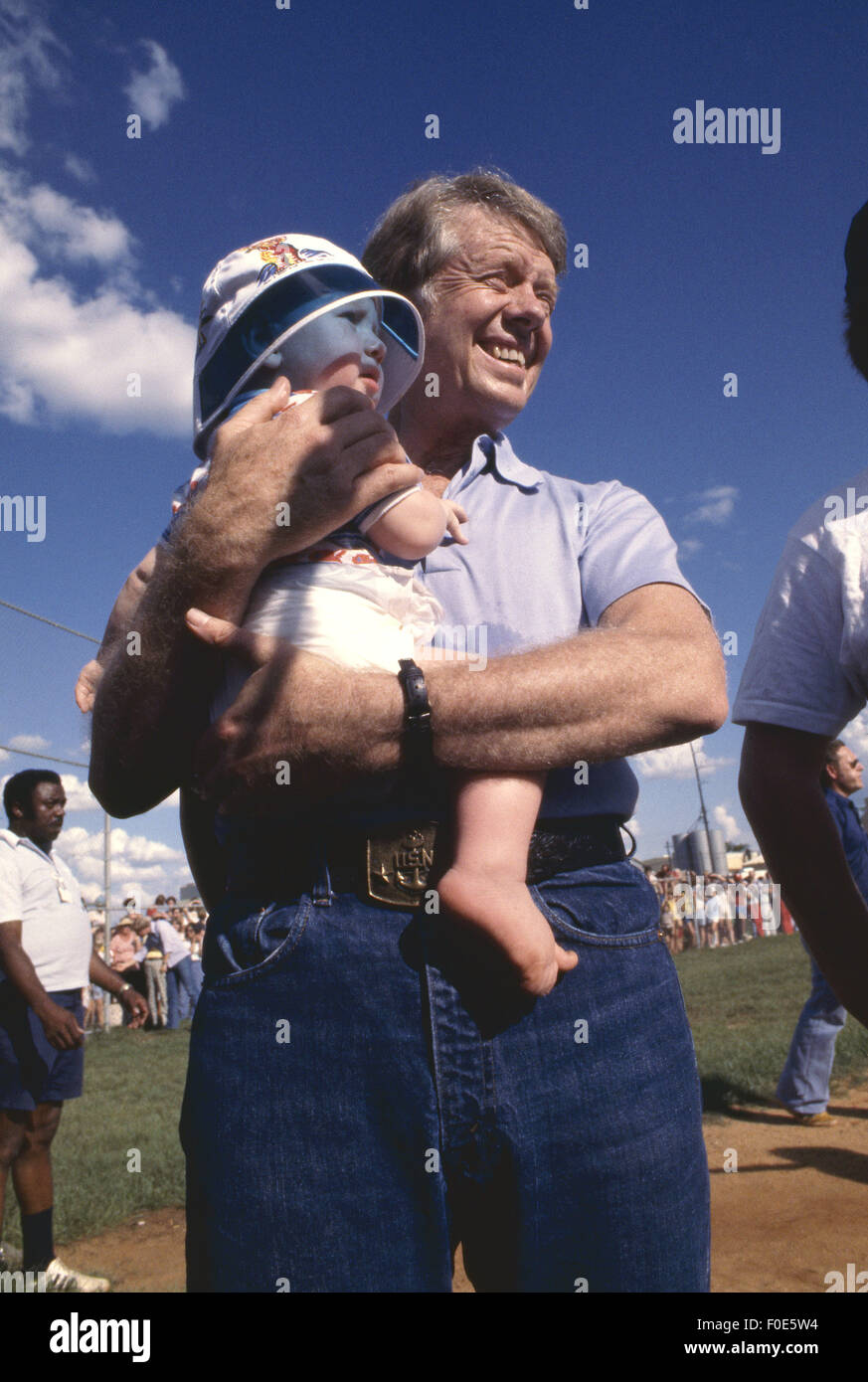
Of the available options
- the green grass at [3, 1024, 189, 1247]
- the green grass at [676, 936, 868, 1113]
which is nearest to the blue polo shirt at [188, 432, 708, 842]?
the green grass at [3, 1024, 189, 1247]

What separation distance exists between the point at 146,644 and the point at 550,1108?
85cm

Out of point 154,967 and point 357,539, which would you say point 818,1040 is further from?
point 154,967

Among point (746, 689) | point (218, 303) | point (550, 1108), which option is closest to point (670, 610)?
point (746, 689)

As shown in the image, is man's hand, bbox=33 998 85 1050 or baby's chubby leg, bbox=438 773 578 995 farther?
man's hand, bbox=33 998 85 1050

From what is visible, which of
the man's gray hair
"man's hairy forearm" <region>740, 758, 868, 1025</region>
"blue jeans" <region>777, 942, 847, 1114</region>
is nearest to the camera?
"man's hairy forearm" <region>740, 758, 868, 1025</region>

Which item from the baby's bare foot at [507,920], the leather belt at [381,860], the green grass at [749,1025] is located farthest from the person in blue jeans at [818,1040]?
the baby's bare foot at [507,920]

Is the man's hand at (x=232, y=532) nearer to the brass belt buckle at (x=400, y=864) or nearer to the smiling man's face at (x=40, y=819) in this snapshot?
the brass belt buckle at (x=400, y=864)

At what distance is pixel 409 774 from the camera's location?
1.31m

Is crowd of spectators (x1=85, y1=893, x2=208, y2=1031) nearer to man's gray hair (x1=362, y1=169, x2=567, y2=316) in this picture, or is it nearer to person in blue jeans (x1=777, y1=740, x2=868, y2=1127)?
person in blue jeans (x1=777, y1=740, x2=868, y2=1127)

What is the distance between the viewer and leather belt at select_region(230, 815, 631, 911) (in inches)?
50.8

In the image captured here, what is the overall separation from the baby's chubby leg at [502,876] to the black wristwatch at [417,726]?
0.07 metres

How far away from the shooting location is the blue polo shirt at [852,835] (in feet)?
17.7

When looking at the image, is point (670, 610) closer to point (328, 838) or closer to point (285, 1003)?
point (328, 838)

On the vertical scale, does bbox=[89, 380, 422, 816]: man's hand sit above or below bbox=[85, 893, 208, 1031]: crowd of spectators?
above
